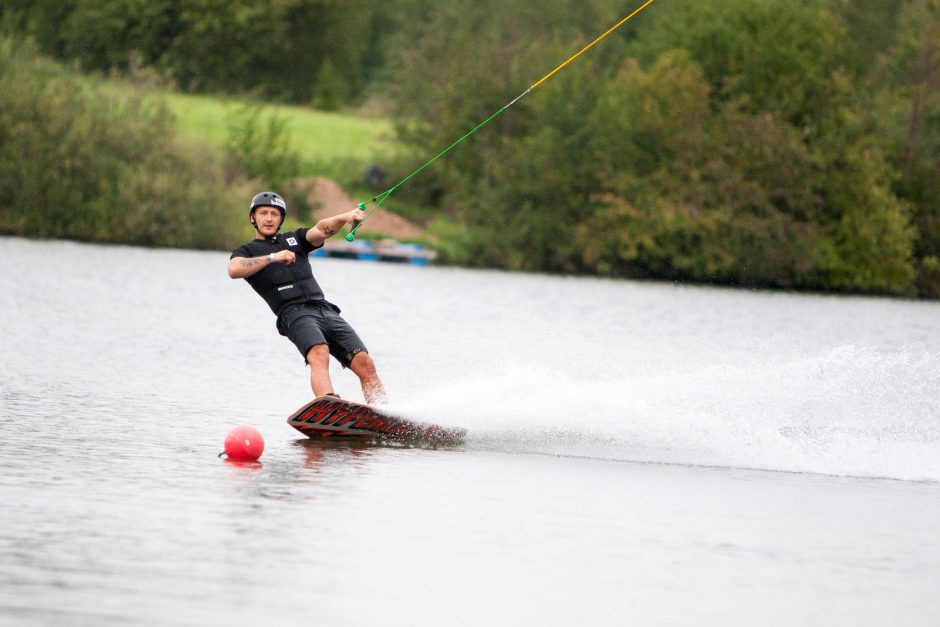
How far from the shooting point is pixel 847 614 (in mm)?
7430

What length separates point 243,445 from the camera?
34.7 feet

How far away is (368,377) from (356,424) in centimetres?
56

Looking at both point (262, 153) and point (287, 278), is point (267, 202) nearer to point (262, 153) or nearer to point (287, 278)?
point (287, 278)

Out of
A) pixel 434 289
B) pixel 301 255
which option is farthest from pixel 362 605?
pixel 434 289

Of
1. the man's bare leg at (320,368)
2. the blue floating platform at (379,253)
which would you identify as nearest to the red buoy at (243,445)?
the man's bare leg at (320,368)

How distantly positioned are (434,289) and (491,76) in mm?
24372

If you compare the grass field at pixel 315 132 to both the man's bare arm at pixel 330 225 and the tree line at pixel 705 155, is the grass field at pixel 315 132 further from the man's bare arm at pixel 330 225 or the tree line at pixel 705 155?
the man's bare arm at pixel 330 225

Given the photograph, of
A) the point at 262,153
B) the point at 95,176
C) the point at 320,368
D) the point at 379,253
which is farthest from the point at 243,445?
the point at 262,153

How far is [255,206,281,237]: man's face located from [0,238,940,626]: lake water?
162 cm

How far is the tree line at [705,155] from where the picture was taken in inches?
2212

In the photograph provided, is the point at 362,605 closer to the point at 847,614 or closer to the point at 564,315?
the point at 847,614

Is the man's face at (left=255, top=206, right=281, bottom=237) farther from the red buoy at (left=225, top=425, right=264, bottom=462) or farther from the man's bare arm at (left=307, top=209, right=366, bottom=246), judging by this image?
the red buoy at (left=225, top=425, right=264, bottom=462)

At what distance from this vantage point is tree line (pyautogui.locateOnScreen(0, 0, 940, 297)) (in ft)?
184

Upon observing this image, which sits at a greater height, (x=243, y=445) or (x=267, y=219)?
(x=267, y=219)
